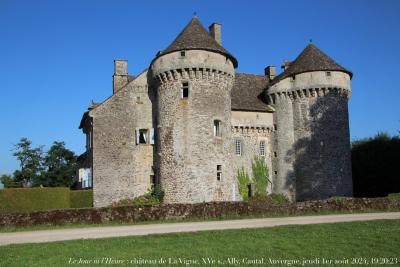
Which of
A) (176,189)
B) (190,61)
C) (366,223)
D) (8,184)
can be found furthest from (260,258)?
(8,184)

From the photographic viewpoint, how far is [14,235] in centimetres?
1586

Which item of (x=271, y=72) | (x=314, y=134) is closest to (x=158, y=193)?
(x=314, y=134)

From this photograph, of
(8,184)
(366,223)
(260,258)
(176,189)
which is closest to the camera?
(260,258)

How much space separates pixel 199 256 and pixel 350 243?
4455 millimetres

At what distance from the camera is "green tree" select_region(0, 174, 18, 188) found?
44.2m

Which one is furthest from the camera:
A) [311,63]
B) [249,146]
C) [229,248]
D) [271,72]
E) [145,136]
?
[271,72]

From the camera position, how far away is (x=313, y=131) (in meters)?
32.4

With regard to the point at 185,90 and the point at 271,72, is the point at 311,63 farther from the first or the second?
the point at 185,90

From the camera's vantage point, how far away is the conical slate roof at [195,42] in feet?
92.4

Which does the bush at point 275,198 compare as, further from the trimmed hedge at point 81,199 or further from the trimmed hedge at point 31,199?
the trimmed hedge at point 31,199

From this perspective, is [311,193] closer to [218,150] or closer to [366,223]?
[218,150]

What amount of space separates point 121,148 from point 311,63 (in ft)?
53.2

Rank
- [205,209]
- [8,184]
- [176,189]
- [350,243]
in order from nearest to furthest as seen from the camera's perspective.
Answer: [350,243] < [205,209] < [176,189] < [8,184]

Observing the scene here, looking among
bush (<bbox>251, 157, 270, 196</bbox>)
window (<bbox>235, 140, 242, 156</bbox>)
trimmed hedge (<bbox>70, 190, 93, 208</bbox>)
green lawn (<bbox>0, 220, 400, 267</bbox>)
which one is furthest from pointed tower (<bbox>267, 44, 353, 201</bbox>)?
green lawn (<bbox>0, 220, 400, 267</bbox>)
